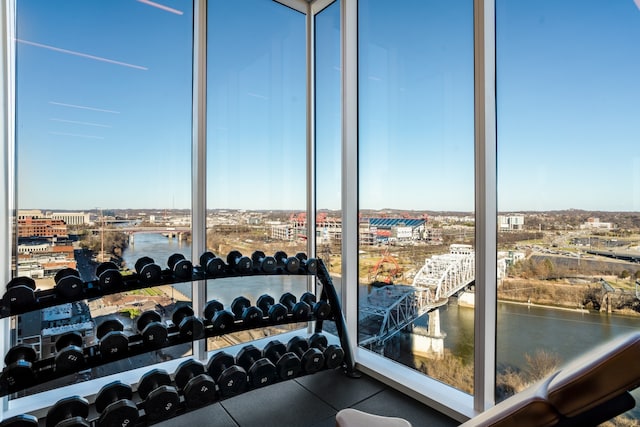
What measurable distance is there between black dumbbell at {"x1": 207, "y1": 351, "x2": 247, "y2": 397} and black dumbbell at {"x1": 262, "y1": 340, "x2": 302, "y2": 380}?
0.83 feet

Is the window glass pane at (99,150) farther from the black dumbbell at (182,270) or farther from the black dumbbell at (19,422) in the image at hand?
the black dumbbell at (19,422)

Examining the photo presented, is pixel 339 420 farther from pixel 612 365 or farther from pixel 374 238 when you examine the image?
pixel 374 238

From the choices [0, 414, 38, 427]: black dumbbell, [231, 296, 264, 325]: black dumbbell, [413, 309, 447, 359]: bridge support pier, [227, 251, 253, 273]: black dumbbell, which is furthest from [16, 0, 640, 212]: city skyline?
[0, 414, 38, 427]: black dumbbell

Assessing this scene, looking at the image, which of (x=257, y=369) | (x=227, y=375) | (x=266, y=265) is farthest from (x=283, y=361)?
(x=266, y=265)

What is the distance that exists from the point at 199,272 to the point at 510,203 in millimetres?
2088

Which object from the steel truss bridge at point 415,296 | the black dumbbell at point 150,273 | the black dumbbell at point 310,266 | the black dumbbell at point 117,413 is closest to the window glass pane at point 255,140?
the black dumbbell at point 310,266

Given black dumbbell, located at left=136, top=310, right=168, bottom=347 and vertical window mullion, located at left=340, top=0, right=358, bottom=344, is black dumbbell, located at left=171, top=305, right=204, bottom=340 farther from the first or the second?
vertical window mullion, located at left=340, top=0, right=358, bottom=344

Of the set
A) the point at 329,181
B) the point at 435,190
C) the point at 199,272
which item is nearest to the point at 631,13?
the point at 435,190

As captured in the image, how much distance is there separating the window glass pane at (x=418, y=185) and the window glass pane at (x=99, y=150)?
5.06 ft

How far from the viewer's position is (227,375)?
202cm

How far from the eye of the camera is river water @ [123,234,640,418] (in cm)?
176

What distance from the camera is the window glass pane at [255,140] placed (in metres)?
2.97

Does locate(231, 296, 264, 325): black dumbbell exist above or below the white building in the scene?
below

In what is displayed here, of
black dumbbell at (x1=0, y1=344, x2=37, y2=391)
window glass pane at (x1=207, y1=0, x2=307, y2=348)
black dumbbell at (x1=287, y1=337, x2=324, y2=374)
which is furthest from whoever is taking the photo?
window glass pane at (x1=207, y1=0, x2=307, y2=348)
